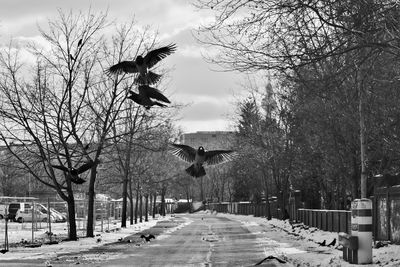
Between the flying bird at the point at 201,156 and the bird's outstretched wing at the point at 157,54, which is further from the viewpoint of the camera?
the flying bird at the point at 201,156

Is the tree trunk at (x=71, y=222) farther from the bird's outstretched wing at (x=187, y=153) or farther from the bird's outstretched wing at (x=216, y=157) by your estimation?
the bird's outstretched wing at (x=216, y=157)

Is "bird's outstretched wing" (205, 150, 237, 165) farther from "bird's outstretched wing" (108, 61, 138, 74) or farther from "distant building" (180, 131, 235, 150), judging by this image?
"distant building" (180, 131, 235, 150)

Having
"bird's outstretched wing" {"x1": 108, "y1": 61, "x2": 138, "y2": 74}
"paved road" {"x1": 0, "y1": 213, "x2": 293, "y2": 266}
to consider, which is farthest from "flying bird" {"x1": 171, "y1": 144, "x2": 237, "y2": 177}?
"bird's outstretched wing" {"x1": 108, "y1": 61, "x2": 138, "y2": 74}

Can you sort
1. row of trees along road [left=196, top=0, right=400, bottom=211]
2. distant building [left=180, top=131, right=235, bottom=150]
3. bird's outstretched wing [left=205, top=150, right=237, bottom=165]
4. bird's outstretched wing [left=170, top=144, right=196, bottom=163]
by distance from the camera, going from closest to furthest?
row of trees along road [left=196, top=0, right=400, bottom=211] → bird's outstretched wing [left=205, top=150, right=237, bottom=165] → bird's outstretched wing [left=170, top=144, right=196, bottom=163] → distant building [left=180, top=131, right=235, bottom=150]

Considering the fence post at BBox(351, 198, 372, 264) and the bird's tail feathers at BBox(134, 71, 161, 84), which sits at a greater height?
the bird's tail feathers at BBox(134, 71, 161, 84)

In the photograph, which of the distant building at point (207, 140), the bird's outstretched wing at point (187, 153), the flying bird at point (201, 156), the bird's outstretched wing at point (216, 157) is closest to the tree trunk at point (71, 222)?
the flying bird at point (201, 156)

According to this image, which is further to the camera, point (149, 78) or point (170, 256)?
point (170, 256)

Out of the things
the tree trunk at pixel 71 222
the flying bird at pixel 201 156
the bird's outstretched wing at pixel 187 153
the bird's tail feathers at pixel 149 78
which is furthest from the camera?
the tree trunk at pixel 71 222

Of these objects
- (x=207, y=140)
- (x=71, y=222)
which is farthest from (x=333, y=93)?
(x=207, y=140)

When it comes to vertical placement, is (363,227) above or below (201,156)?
below

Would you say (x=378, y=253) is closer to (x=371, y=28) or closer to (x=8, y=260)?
(x=371, y=28)

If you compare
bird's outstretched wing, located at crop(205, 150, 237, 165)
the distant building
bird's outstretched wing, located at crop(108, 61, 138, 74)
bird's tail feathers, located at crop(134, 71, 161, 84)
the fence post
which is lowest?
the fence post

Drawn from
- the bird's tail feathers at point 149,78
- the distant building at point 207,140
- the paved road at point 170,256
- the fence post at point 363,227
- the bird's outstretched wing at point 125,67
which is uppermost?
the distant building at point 207,140

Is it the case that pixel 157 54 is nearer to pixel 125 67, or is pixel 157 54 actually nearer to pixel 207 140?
pixel 125 67
